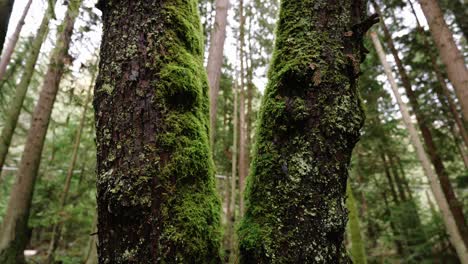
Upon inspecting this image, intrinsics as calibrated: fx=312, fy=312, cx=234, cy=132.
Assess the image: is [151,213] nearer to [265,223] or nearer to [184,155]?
[184,155]

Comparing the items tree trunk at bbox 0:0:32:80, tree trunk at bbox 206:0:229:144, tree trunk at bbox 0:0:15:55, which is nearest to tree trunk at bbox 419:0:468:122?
tree trunk at bbox 206:0:229:144

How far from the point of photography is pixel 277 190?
138cm

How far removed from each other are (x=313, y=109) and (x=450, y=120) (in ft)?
44.7

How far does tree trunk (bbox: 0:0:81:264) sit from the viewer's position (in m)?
6.74

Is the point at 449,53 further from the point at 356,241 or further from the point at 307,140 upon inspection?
the point at 307,140

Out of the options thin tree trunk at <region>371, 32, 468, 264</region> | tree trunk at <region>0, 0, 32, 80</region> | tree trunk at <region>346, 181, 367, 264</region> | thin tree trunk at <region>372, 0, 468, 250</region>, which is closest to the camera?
tree trunk at <region>346, 181, 367, 264</region>

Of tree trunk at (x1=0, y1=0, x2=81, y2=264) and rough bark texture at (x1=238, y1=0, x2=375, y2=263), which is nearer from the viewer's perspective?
rough bark texture at (x1=238, y1=0, x2=375, y2=263)

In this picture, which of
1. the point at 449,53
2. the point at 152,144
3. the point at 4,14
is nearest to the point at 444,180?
the point at 449,53

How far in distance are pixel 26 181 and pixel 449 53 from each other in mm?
9183

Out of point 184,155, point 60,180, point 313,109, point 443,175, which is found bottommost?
point 184,155

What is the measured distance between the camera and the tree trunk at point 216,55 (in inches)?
250

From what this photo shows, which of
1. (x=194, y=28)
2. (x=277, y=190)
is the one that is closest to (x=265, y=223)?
(x=277, y=190)

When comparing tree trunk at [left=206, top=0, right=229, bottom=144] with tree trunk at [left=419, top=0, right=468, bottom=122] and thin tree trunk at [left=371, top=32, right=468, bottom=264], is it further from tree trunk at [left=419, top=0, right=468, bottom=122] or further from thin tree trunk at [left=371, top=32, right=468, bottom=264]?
thin tree trunk at [left=371, top=32, right=468, bottom=264]

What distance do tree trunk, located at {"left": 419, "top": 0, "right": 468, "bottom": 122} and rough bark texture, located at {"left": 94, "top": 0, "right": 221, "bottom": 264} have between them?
19.5 feet
